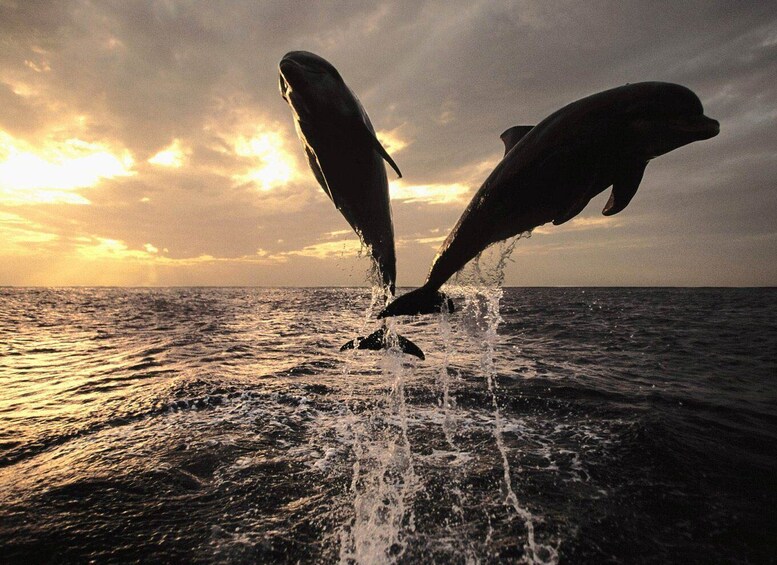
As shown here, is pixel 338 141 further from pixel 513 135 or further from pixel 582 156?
pixel 582 156

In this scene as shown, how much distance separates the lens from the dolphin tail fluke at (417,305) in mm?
5082

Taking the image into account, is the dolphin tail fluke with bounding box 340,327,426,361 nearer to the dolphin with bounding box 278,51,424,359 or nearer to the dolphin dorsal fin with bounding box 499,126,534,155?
the dolphin with bounding box 278,51,424,359

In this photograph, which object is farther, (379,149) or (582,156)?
(379,149)

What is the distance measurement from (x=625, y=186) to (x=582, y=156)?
752mm

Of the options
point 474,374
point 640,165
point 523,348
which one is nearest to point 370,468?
point 640,165

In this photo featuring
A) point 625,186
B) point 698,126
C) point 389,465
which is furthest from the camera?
point 389,465

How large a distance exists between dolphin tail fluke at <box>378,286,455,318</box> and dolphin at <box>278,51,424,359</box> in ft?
2.87

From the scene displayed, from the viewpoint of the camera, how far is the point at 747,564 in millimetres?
4480

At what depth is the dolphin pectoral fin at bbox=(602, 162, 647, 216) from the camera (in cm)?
394

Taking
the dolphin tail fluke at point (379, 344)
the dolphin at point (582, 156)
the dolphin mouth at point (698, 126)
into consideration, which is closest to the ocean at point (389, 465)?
the dolphin tail fluke at point (379, 344)

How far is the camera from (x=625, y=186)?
403 cm

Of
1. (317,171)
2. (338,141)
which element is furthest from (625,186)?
(317,171)

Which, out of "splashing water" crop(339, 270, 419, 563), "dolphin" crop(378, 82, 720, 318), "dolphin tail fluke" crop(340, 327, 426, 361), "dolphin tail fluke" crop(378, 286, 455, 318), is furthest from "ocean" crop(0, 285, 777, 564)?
"dolphin" crop(378, 82, 720, 318)

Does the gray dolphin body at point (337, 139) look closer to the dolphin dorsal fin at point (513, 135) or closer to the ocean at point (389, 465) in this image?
the dolphin dorsal fin at point (513, 135)
